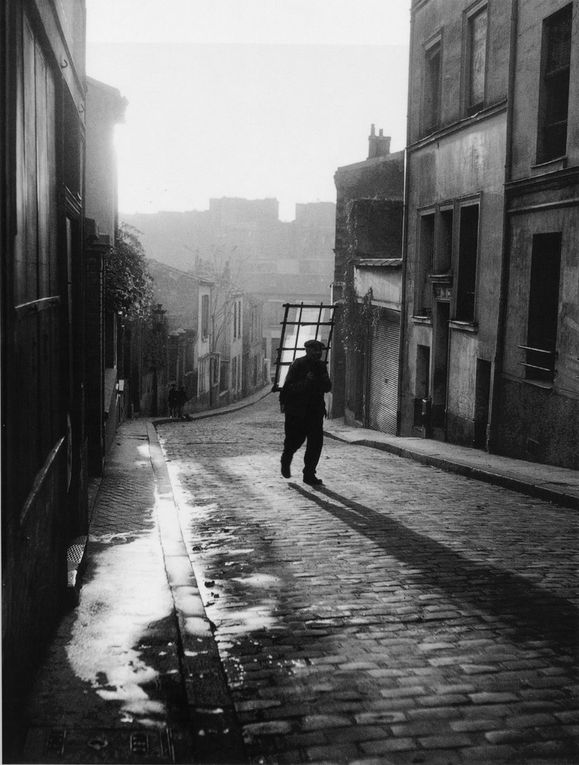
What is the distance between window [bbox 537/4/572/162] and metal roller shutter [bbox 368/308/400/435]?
7.84 meters

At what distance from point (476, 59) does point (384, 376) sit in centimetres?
833

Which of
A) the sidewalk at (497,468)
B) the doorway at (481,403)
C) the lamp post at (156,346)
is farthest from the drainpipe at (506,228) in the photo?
the lamp post at (156,346)

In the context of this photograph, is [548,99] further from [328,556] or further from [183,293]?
[183,293]

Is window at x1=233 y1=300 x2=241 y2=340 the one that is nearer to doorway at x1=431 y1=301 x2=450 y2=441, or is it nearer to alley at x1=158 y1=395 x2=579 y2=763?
doorway at x1=431 y1=301 x2=450 y2=441

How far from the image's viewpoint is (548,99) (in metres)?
12.2

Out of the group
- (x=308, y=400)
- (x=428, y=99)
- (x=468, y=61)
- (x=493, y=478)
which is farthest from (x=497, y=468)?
(x=428, y=99)

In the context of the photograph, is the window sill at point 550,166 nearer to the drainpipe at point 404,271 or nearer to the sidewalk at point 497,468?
the sidewalk at point 497,468

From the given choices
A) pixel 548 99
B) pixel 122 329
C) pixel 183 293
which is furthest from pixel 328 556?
pixel 183 293

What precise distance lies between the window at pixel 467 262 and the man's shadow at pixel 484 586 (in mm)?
8558

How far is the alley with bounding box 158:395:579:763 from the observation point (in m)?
3.65

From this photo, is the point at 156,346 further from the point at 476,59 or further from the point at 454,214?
the point at 476,59

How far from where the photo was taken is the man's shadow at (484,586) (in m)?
4.85

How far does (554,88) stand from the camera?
12.1m

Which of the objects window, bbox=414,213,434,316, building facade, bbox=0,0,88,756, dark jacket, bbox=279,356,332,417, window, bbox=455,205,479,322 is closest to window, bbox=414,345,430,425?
window, bbox=414,213,434,316
